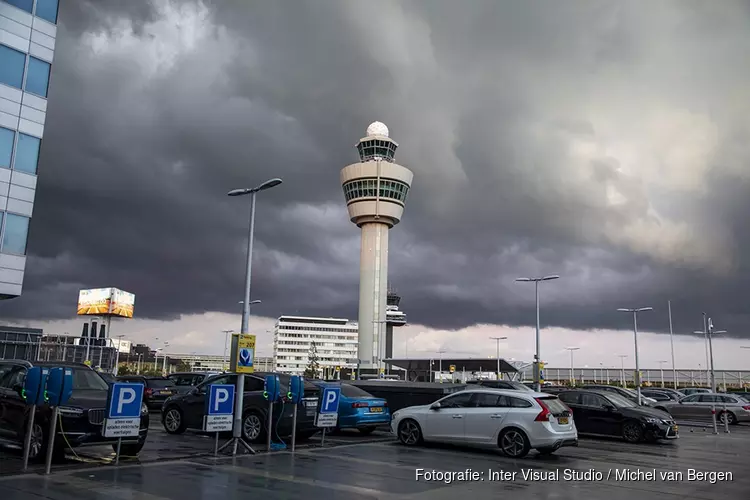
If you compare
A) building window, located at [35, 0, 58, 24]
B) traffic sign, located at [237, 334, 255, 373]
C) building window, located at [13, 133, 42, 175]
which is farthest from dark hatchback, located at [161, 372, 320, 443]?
building window, located at [35, 0, 58, 24]

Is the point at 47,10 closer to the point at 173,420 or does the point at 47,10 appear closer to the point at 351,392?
the point at 173,420

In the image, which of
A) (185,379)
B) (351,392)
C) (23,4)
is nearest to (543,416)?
(351,392)

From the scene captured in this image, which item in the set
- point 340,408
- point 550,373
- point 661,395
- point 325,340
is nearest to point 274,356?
point 325,340

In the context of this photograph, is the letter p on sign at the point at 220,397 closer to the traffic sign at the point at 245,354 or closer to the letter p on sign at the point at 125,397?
the traffic sign at the point at 245,354

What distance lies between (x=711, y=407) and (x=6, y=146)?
1446 inches

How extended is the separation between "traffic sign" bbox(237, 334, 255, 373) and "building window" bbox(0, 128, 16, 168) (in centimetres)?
2232

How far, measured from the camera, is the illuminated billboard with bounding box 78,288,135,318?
91.7 meters

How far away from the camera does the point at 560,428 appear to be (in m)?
14.7

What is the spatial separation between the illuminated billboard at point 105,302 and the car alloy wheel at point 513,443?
86.4m

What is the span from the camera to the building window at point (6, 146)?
1206 inches

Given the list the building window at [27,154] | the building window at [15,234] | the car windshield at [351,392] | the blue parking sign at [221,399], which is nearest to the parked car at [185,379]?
the building window at [15,234]

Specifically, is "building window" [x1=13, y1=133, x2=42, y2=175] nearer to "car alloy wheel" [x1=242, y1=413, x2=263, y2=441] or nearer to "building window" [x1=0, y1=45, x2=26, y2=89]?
"building window" [x1=0, y1=45, x2=26, y2=89]

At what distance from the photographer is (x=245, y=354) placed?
14836 millimetres

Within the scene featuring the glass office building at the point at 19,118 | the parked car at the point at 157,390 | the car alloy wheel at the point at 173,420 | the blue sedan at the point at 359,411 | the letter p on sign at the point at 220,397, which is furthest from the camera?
the glass office building at the point at 19,118
